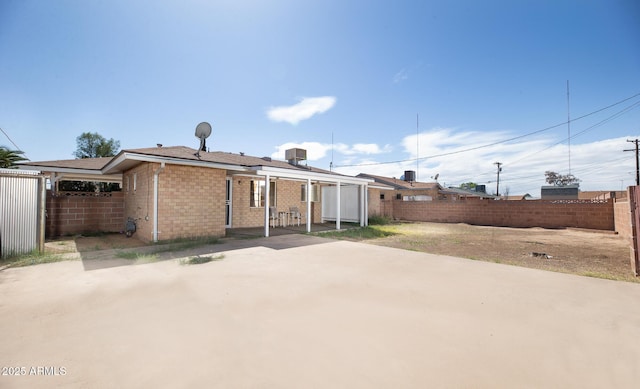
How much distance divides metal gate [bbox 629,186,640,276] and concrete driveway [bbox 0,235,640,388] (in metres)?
1.28

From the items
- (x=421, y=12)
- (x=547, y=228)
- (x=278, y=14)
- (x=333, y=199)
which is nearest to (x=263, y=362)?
(x=278, y=14)

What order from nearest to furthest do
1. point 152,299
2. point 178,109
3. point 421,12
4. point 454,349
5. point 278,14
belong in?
1. point 454,349
2. point 152,299
3. point 278,14
4. point 421,12
5. point 178,109

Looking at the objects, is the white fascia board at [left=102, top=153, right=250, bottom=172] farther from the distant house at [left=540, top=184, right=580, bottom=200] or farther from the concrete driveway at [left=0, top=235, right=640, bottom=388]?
the distant house at [left=540, top=184, right=580, bottom=200]

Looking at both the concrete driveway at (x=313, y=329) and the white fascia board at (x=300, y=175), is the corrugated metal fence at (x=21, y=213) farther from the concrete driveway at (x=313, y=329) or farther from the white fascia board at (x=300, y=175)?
the white fascia board at (x=300, y=175)

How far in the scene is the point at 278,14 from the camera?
9039mm

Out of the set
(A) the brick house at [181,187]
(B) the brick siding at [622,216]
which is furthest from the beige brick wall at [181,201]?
(B) the brick siding at [622,216]

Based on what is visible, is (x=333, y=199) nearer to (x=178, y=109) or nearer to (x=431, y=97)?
(x=431, y=97)

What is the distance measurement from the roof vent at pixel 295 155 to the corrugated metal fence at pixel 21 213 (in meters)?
11.2

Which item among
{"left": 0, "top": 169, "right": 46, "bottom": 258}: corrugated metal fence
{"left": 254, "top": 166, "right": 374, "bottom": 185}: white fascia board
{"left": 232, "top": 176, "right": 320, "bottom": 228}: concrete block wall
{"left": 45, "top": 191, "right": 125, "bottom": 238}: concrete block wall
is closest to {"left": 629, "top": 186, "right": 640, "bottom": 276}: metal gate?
{"left": 254, "top": 166, "right": 374, "bottom": 185}: white fascia board

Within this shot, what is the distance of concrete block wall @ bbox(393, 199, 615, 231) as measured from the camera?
13.8 meters

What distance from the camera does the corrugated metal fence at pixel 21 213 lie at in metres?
5.67

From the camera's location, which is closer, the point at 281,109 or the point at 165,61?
the point at 165,61

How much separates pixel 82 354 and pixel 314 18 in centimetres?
1064

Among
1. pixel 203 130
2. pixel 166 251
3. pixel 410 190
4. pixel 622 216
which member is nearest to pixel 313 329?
pixel 166 251
